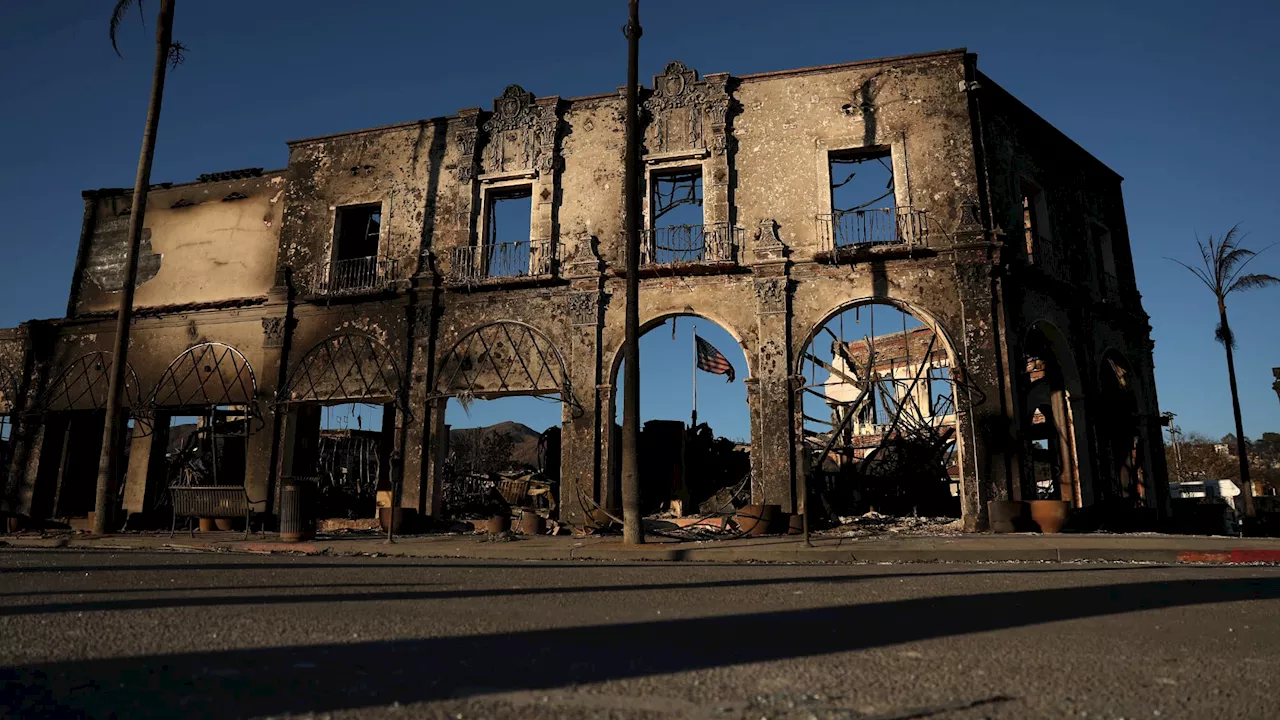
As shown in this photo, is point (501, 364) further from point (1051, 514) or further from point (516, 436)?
point (516, 436)

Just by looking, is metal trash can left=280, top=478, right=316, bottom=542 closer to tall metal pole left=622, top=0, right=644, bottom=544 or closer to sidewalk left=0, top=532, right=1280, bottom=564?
sidewalk left=0, top=532, right=1280, bottom=564

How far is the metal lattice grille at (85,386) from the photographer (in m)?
21.4

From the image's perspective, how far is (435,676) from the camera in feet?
9.82

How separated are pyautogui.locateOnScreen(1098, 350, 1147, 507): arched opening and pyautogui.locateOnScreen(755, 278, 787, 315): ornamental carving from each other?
9.35 m

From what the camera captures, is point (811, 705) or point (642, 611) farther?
point (642, 611)

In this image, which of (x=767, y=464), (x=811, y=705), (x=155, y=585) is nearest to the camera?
(x=811, y=705)

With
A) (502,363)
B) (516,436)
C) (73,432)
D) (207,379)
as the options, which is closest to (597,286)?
(502,363)

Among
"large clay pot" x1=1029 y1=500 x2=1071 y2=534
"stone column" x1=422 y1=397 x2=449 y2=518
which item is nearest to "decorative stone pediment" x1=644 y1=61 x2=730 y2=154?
"stone column" x1=422 y1=397 x2=449 y2=518

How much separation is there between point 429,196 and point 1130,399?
1851 centimetres

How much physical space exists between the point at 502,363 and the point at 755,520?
7.24 meters

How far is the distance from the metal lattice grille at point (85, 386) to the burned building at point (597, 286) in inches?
3.1

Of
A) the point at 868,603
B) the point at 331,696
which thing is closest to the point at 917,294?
the point at 868,603

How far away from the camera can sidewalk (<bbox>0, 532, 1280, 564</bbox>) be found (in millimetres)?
10055

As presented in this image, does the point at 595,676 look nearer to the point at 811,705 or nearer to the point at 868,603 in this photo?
the point at 811,705
